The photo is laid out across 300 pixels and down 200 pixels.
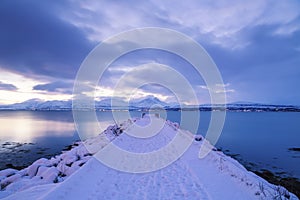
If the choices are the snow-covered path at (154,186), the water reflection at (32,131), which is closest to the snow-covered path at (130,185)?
the snow-covered path at (154,186)

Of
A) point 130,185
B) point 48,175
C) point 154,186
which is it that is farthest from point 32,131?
point 154,186

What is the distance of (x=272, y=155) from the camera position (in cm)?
2236

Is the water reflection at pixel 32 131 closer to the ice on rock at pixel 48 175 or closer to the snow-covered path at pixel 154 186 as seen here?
the ice on rock at pixel 48 175

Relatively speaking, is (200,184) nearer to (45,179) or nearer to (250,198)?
(250,198)

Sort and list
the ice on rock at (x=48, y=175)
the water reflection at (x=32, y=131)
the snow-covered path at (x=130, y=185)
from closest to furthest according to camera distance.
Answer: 1. the snow-covered path at (x=130, y=185)
2. the ice on rock at (x=48, y=175)
3. the water reflection at (x=32, y=131)

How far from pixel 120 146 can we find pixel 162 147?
2371 millimetres

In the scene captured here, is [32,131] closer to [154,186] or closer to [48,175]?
[48,175]

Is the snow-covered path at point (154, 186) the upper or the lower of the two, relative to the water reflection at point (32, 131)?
upper

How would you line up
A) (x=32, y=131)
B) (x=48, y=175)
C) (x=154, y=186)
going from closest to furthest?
(x=154, y=186) < (x=48, y=175) < (x=32, y=131)

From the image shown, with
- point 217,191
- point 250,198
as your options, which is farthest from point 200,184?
point 250,198

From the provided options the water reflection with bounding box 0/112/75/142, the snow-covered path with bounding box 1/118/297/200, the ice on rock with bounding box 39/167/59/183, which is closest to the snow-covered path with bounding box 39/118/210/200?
the snow-covered path with bounding box 1/118/297/200

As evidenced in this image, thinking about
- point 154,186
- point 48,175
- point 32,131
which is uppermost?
point 154,186

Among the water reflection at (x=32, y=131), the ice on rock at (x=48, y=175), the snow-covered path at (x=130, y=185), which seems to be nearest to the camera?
the snow-covered path at (x=130, y=185)

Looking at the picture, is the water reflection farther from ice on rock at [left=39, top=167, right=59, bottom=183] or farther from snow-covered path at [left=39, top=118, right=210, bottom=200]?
snow-covered path at [left=39, top=118, right=210, bottom=200]
